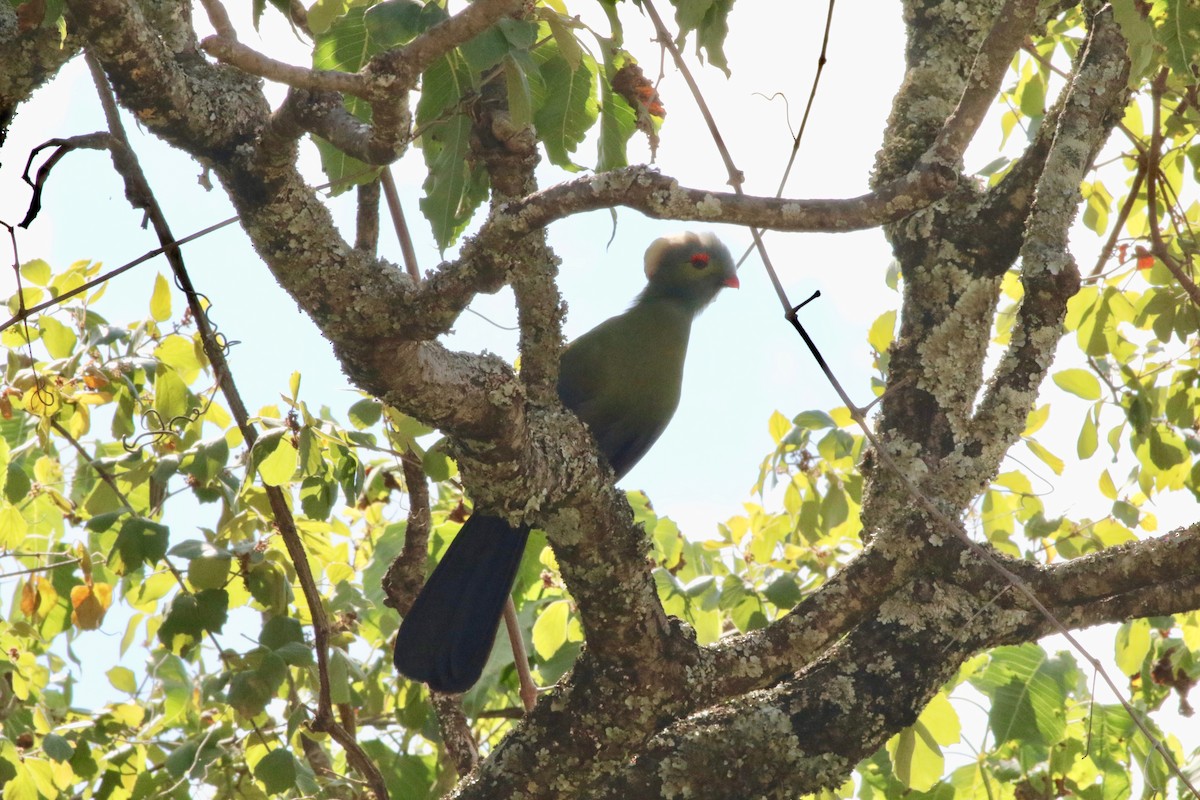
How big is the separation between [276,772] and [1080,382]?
2076 millimetres

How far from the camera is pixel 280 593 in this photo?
2.48 meters

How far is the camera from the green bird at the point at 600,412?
2521mm

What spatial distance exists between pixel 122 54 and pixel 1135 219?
9.32 ft

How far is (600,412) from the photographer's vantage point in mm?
3221

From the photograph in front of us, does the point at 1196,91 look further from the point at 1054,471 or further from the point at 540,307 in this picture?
the point at 540,307

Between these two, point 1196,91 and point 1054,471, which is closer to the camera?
point 1196,91

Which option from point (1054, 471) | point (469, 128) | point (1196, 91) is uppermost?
point (1196, 91)

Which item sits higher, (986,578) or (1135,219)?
(1135,219)

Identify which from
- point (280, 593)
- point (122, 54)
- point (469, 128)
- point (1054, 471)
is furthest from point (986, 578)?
point (122, 54)

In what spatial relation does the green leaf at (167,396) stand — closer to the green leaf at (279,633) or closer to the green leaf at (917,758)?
the green leaf at (279,633)

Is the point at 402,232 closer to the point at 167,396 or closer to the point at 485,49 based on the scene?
the point at 167,396

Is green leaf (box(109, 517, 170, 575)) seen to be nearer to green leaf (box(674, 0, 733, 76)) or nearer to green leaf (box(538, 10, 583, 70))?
green leaf (box(538, 10, 583, 70))

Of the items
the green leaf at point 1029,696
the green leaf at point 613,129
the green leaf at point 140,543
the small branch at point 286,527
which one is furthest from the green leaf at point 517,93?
the green leaf at point 1029,696

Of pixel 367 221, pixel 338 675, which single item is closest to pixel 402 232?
pixel 367 221
